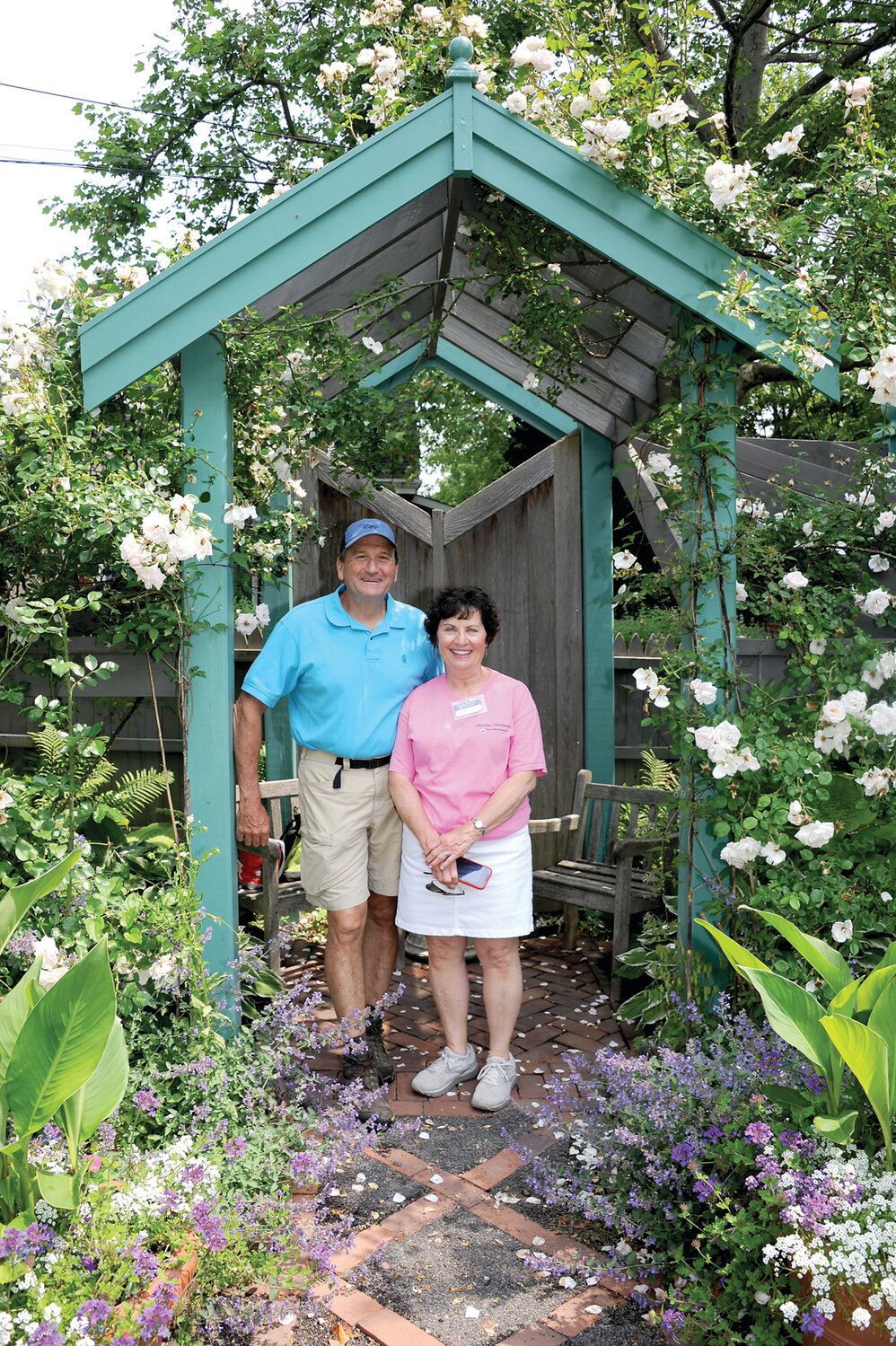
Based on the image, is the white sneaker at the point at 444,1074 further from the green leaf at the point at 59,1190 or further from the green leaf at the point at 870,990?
the green leaf at the point at 870,990

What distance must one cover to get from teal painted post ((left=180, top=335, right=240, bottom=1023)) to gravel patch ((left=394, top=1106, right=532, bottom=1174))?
0.69 metres

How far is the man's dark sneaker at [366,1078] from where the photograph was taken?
9.91 ft

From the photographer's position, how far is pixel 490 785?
3182 mm

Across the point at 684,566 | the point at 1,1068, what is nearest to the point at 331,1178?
the point at 1,1068

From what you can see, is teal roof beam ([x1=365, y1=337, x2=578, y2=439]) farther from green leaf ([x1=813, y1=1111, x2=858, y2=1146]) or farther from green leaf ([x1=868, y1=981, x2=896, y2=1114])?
green leaf ([x1=813, y1=1111, x2=858, y2=1146])

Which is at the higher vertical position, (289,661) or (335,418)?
(335,418)

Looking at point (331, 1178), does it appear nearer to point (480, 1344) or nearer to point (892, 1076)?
point (480, 1344)

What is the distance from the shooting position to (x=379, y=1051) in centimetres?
332

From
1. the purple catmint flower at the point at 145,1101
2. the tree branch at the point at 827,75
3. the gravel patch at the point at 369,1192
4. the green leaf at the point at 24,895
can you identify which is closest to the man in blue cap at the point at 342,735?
the gravel patch at the point at 369,1192

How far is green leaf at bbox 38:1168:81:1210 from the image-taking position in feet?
6.24

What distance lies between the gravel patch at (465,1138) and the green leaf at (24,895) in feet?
4.52

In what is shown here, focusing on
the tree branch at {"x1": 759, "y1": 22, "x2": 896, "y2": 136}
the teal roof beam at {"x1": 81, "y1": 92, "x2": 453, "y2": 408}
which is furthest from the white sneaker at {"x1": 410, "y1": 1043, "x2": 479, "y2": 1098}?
the tree branch at {"x1": 759, "y1": 22, "x2": 896, "y2": 136}

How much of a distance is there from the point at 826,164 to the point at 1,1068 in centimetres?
332

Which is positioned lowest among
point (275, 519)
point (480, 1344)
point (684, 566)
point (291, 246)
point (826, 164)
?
point (480, 1344)
